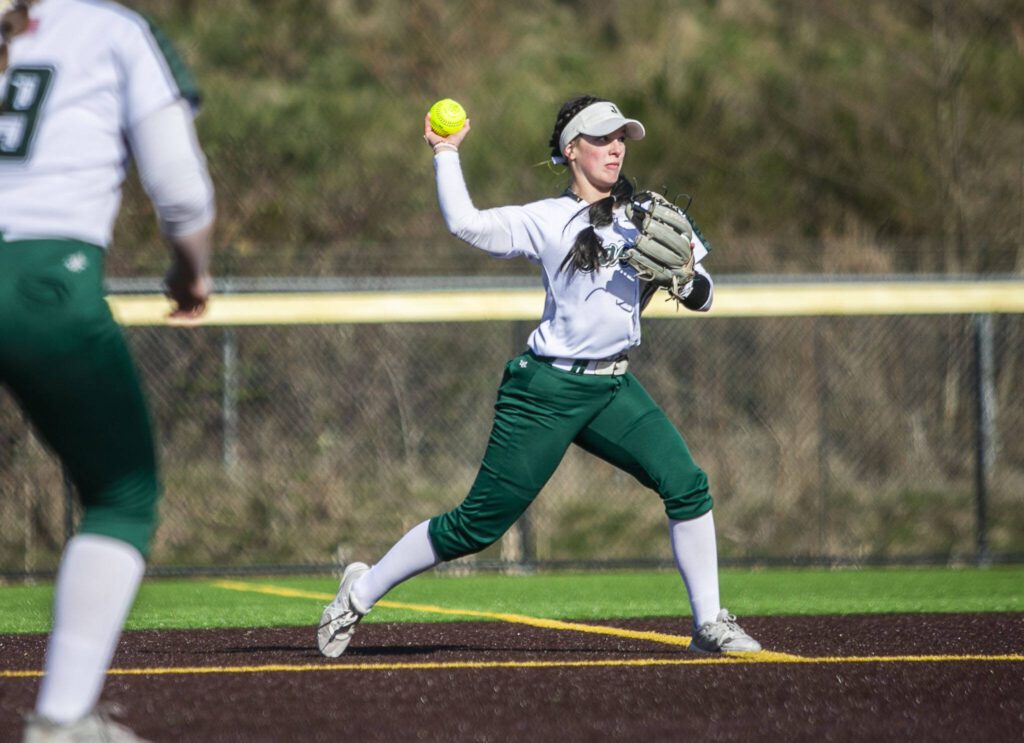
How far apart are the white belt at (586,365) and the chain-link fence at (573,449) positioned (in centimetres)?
771

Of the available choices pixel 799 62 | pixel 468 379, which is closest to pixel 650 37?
pixel 799 62

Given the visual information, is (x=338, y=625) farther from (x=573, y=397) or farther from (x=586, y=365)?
(x=586, y=365)

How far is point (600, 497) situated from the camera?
15141 mm

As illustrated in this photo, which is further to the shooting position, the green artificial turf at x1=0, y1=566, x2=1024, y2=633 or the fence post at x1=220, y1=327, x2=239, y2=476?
the fence post at x1=220, y1=327, x2=239, y2=476

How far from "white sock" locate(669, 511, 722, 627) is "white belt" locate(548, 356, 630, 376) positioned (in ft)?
2.22

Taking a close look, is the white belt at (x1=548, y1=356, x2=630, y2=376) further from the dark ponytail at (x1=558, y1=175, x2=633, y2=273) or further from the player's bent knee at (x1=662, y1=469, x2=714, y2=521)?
the player's bent knee at (x1=662, y1=469, x2=714, y2=521)

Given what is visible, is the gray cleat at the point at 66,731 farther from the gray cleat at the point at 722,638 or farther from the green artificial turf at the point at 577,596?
the green artificial turf at the point at 577,596

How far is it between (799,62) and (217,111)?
817 centimetres

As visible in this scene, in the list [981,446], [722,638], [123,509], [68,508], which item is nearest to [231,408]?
[68,508]

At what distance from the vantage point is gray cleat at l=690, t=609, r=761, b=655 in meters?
6.57

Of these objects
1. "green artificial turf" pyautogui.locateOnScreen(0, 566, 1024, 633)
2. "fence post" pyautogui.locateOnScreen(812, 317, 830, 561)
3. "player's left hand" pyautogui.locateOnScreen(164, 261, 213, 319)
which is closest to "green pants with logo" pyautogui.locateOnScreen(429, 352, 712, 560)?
"green artificial turf" pyautogui.locateOnScreen(0, 566, 1024, 633)

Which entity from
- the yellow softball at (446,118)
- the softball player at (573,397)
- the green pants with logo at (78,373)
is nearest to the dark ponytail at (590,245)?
the softball player at (573,397)

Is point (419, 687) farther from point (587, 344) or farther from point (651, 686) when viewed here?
point (587, 344)

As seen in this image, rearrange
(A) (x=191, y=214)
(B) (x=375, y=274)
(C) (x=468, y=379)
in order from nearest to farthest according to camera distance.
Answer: (A) (x=191, y=214), (C) (x=468, y=379), (B) (x=375, y=274)
